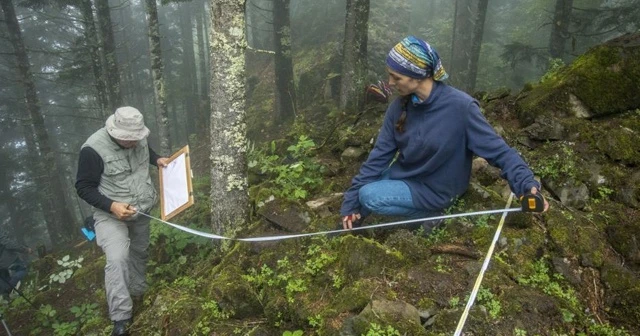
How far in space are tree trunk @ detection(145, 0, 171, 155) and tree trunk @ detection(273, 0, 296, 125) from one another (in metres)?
4.09

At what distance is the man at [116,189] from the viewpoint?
452 cm

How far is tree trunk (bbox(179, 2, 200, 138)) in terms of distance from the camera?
27.3 metres

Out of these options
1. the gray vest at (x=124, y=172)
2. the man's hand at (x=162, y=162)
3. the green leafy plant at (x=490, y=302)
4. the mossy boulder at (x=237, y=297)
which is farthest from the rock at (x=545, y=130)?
the gray vest at (x=124, y=172)

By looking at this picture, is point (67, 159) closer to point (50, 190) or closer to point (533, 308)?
point (50, 190)

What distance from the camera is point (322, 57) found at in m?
18.9

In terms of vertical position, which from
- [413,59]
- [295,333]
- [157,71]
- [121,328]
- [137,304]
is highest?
[413,59]

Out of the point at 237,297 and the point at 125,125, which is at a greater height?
the point at 125,125

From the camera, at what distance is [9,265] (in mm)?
6789

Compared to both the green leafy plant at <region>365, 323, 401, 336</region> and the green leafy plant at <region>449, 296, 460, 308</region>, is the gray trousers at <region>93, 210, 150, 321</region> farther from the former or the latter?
the green leafy plant at <region>449, 296, 460, 308</region>


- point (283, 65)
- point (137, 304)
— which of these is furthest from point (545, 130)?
point (283, 65)

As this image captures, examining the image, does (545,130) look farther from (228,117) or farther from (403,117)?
(228,117)

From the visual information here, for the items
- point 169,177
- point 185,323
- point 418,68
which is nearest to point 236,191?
point 169,177

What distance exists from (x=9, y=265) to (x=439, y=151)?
25.2 feet

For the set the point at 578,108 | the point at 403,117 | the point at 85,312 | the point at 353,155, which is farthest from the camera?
the point at 353,155
